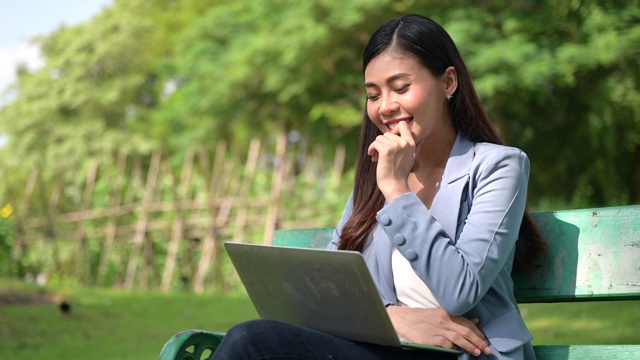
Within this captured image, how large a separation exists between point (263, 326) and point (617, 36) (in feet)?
33.8

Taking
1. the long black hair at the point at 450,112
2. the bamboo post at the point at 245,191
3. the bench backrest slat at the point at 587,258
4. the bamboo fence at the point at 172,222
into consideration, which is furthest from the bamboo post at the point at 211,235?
the bench backrest slat at the point at 587,258

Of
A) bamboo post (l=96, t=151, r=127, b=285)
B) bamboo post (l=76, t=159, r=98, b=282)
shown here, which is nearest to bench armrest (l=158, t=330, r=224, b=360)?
bamboo post (l=96, t=151, r=127, b=285)

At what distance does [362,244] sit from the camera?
9.29ft

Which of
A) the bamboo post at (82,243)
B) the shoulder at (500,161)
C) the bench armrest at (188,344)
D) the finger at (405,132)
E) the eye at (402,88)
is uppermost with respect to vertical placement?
the eye at (402,88)

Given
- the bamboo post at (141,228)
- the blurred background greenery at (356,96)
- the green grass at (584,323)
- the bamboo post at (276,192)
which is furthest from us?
the bamboo post at (141,228)

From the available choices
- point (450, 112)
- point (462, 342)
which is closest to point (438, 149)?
point (450, 112)

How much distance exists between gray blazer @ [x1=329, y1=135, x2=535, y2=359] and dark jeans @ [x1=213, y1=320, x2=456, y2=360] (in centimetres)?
19

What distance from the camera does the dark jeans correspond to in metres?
2.35

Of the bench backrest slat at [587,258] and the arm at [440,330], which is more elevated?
the bench backrest slat at [587,258]

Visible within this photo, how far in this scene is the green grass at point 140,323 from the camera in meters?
8.16

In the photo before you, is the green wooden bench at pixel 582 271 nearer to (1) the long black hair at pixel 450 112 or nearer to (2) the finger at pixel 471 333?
(1) the long black hair at pixel 450 112

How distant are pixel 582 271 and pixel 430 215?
1.55 ft

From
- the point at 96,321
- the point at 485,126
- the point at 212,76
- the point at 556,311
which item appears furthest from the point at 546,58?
the point at 485,126

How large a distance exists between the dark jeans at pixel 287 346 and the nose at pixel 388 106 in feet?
1.96
